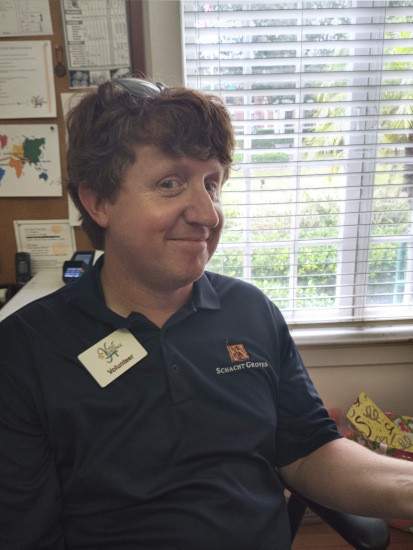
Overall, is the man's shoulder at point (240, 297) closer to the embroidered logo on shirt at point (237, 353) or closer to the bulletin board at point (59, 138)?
the embroidered logo on shirt at point (237, 353)

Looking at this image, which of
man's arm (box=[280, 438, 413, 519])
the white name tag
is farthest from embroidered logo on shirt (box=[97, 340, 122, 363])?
man's arm (box=[280, 438, 413, 519])

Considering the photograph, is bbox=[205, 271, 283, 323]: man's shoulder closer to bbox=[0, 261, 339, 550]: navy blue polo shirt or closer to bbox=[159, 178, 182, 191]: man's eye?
bbox=[0, 261, 339, 550]: navy blue polo shirt

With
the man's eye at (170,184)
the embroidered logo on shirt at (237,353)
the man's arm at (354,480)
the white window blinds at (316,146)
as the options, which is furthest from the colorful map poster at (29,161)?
the man's arm at (354,480)

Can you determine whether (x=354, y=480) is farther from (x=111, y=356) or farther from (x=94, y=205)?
(x=94, y=205)

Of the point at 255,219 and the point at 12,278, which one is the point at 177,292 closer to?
the point at 255,219

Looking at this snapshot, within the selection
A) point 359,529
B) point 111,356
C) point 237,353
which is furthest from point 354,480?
point 111,356

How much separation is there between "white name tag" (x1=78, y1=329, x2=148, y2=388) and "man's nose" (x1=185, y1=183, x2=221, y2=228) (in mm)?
289

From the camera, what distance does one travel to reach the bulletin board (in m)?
1.35

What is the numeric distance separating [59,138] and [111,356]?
38.1 inches

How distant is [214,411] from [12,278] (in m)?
1.07

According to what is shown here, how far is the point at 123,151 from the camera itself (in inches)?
31.3

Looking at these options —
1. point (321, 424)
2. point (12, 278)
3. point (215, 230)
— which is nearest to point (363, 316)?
point (321, 424)

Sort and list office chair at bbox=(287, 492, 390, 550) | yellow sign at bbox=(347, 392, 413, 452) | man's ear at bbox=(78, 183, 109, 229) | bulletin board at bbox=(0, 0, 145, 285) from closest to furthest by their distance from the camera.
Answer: office chair at bbox=(287, 492, 390, 550) < man's ear at bbox=(78, 183, 109, 229) < bulletin board at bbox=(0, 0, 145, 285) < yellow sign at bbox=(347, 392, 413, 452)

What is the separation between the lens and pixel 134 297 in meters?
0.90
